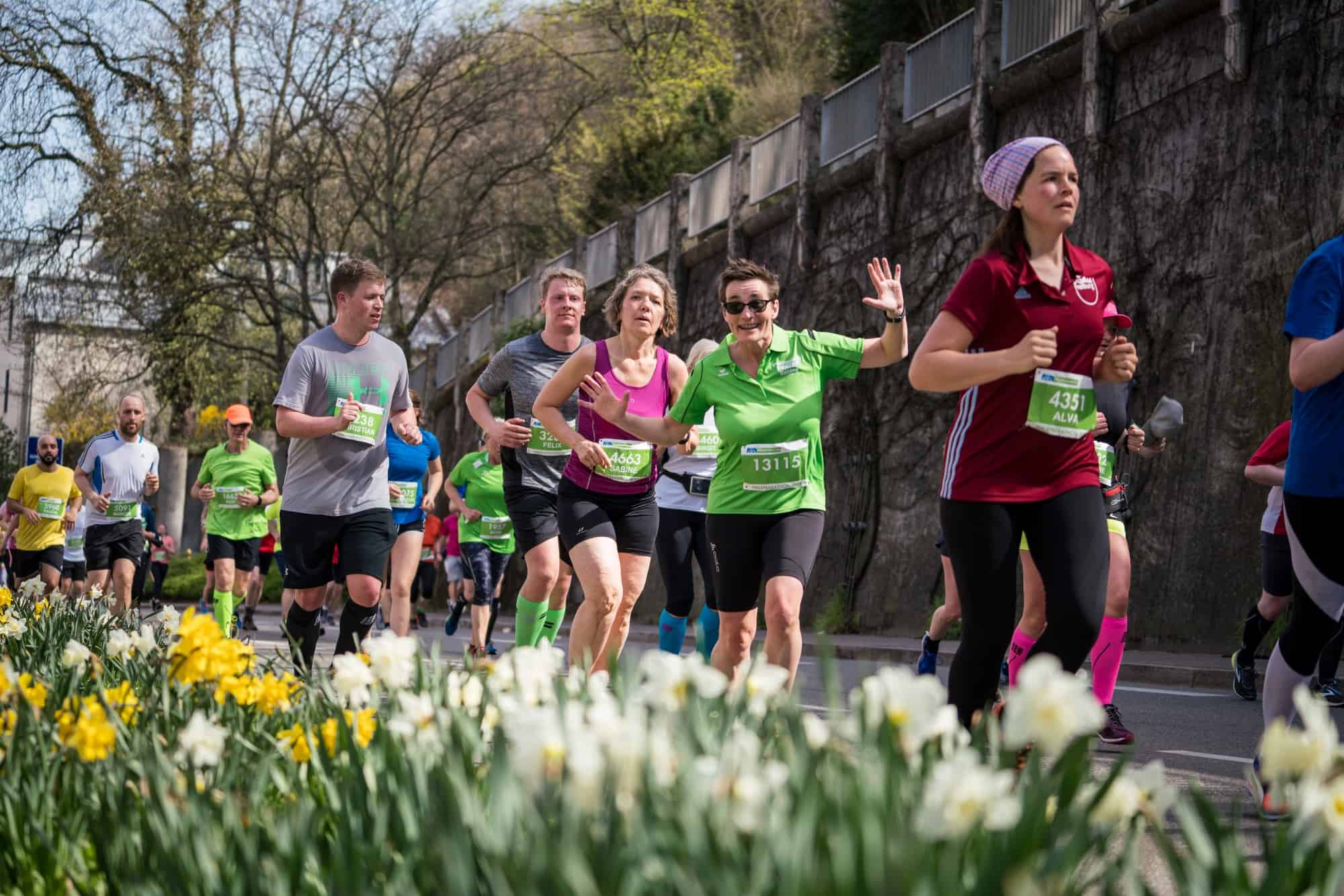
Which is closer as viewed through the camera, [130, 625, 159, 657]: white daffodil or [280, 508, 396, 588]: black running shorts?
[130, 625, 159, 657]: white daffodil

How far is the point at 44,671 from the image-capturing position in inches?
203

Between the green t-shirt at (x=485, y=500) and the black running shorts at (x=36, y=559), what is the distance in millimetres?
3533

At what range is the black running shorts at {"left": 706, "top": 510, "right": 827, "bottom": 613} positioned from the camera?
6.26 m

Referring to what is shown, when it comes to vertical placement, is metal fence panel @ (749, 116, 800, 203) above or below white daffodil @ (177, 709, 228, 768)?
above

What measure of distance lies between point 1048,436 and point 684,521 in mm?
4551

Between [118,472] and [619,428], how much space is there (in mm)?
7559

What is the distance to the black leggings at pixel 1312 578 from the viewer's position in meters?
4.98

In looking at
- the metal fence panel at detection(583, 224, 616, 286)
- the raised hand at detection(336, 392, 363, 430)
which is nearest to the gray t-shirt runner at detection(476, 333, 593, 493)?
the raised hand at detection(336, 392, 363, 430)

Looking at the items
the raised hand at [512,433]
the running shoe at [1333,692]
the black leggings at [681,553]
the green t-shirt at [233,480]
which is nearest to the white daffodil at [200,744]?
the raised hand at [512,433]

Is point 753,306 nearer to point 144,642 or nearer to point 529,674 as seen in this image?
point 144,642

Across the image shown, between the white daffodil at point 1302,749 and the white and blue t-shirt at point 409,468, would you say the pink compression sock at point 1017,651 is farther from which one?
the white and blue t-shirt at point 409,468

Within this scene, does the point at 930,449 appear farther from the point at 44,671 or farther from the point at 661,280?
the point at 44,671

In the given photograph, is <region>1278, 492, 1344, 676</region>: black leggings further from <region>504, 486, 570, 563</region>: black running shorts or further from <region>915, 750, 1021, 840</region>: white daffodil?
<region>504, 486, 570, 563</region>: black running shorts

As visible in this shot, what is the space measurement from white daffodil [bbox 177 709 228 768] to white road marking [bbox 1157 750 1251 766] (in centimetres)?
454
